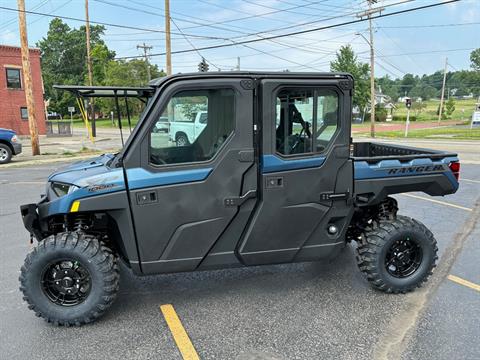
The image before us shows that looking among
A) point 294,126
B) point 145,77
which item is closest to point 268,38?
point 294,126

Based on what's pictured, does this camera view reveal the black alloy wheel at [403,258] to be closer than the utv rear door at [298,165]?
No

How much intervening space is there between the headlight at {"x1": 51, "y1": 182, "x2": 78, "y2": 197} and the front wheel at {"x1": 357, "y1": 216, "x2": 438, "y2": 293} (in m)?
2.77

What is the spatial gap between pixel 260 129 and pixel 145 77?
59321 millimetres

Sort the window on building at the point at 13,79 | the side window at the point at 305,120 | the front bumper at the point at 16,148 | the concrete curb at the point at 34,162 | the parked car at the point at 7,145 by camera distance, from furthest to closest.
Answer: the window on building at the point at 13,79 → the front bumper at the point at 16,148 → the parked car at the point at 7,145 → the concrete curb at the point at 34,162 → the side window at the point at 305,120

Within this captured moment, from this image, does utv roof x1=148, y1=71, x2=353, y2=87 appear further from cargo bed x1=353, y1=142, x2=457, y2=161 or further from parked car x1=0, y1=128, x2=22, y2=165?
parked car x1=0, y1=128, x2=22, y2=165

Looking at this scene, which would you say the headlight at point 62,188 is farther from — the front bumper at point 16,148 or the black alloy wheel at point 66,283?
the front bumper at point 16,148

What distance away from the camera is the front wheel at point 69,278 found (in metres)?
3.52

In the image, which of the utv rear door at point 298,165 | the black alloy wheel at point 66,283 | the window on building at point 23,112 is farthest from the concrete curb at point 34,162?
the window on building at point 23,112

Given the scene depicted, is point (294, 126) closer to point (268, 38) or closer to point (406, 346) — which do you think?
point (406, 346)

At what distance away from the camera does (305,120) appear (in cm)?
376

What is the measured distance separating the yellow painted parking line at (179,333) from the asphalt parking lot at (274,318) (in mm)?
43

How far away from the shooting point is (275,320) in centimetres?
368

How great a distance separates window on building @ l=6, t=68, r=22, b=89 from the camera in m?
31.7

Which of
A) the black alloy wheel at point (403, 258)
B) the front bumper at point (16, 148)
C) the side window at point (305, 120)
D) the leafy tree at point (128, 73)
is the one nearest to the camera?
the side window at point (305, 120)
